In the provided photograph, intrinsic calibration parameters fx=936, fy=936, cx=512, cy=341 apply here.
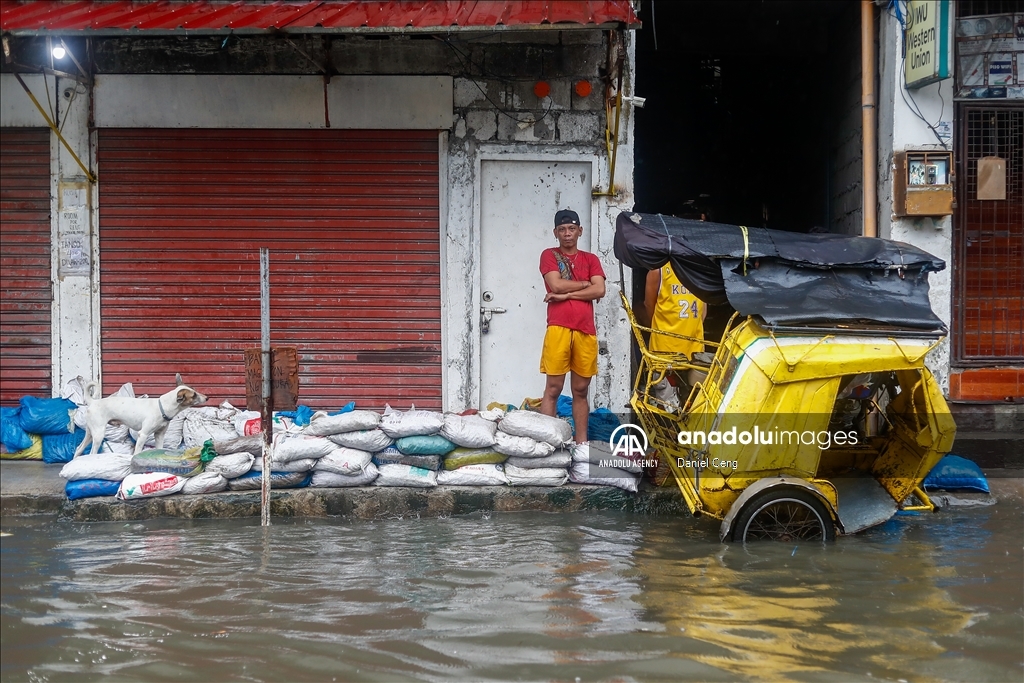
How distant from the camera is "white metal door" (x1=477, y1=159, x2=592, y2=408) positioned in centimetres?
906

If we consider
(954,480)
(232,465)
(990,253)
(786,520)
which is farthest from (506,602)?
(990,253)

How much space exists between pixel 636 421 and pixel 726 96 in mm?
6709

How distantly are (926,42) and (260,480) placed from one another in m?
6.72

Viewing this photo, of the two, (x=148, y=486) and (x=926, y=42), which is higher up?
(x=926, y=42)

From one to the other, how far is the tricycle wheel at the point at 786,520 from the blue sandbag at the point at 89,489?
4.60 meters

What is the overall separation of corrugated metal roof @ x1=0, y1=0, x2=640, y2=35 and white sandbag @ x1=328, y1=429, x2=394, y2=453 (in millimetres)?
3186

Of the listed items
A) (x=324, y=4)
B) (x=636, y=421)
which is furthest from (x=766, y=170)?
(x=324, y=4)

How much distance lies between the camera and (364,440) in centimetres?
730

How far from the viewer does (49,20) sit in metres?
7.74

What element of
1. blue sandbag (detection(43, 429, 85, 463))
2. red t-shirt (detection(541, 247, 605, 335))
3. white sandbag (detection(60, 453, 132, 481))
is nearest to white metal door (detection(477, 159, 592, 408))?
red t-shirt (detection(541, 247, 605, 335))

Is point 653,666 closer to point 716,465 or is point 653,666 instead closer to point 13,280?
point 716,465

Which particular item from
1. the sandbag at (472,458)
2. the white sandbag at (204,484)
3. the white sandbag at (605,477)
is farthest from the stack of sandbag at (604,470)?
the white sandbag at (204,484)

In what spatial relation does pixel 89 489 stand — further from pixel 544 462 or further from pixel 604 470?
pixel 604 470

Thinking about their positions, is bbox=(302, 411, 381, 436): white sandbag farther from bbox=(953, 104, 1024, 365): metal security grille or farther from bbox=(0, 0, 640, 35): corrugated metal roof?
bbox=(953, 104, 1024, 365): metal security grille
